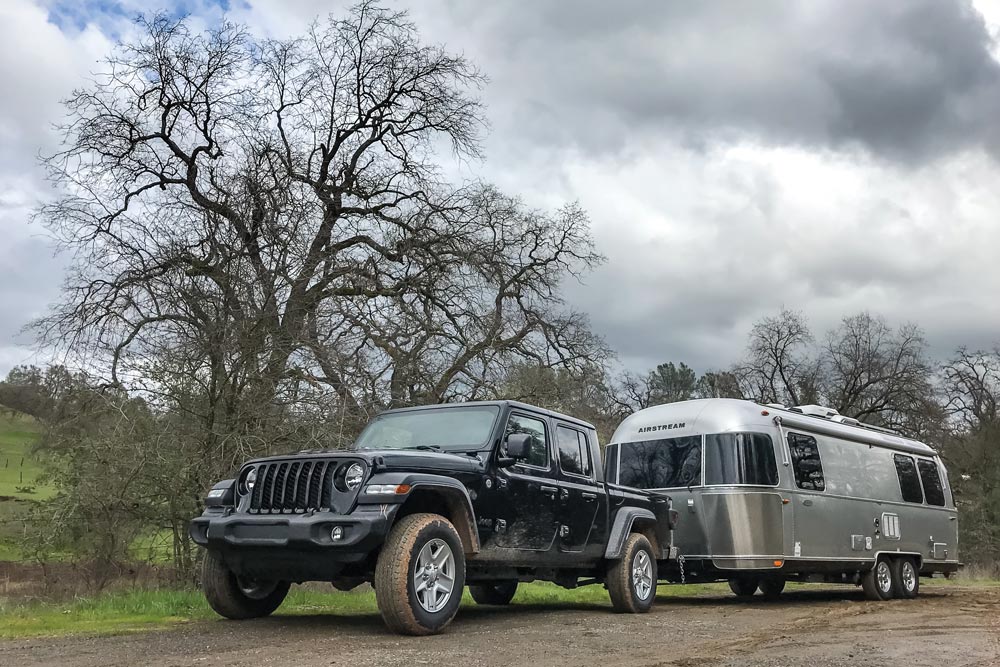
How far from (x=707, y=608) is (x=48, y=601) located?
26.8ft

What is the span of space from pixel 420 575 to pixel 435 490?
744mm

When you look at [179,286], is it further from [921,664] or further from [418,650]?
[921,664]

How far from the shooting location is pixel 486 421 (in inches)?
368

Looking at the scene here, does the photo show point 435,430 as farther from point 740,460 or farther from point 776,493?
point 776,493

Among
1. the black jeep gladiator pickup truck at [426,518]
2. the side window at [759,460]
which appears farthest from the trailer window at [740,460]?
the black jeep gladiator pickup truck at [426,518]

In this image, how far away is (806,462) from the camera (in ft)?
46.4

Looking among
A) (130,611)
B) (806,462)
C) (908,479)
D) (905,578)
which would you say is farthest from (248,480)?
(908,479)

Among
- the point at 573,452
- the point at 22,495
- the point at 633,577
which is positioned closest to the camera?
the point at 573,452

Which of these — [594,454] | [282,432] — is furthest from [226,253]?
[594,454]

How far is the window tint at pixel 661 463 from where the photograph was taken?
13680 mm

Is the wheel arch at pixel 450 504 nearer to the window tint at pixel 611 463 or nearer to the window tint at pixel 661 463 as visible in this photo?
the window tint at pixel 661 463

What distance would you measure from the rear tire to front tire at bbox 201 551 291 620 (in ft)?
11.5

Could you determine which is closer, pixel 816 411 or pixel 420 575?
pixel 420 575

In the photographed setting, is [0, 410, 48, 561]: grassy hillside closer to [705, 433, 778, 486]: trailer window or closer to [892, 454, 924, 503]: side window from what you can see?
[705, 433, 778, 486]: trailer window
